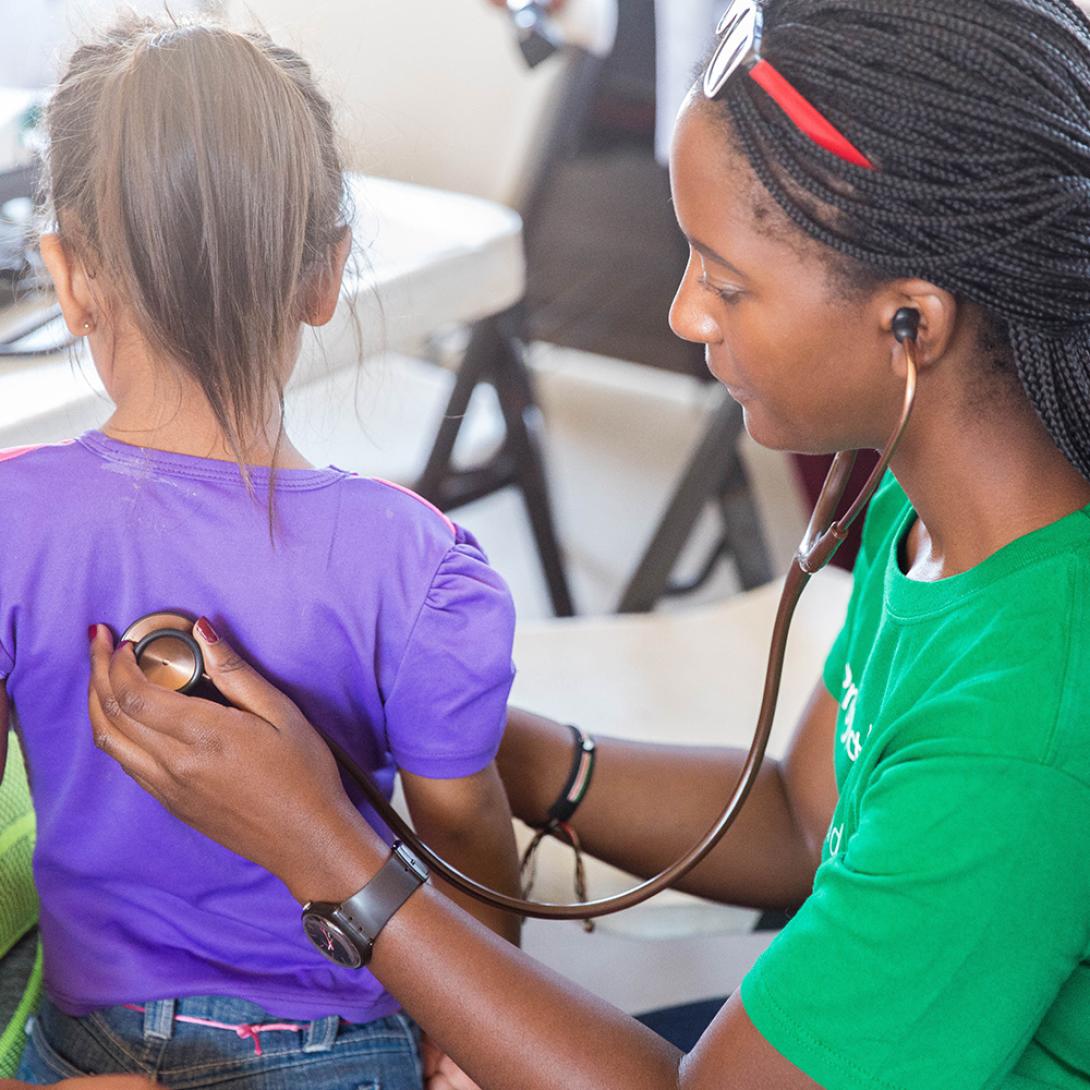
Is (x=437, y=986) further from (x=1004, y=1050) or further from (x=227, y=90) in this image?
(x=227, y=90)

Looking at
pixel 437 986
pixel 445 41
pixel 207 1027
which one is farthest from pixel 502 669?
pixel 445 41

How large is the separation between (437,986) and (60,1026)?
285 millimetres

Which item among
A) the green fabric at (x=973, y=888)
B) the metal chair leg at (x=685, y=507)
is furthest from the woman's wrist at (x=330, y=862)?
the metal chair leg at (x=685, y=507)

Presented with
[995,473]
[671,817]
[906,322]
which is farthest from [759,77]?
[671,817]

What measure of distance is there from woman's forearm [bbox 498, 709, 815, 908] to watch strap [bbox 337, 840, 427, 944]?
11.5 inches

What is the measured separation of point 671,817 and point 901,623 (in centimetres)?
33

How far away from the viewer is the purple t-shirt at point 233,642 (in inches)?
31.7

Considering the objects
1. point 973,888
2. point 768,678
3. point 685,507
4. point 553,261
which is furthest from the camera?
point 553,261

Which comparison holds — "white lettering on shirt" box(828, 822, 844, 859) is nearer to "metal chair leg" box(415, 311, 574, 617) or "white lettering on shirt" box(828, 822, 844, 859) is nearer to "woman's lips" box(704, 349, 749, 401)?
"woman's lips" box(704, 349, 749, 401)

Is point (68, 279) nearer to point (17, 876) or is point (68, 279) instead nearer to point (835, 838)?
point (17, 876)

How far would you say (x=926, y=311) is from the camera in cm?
74

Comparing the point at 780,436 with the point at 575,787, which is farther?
the point at 575,787

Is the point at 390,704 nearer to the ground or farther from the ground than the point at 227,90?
nearer to the ground

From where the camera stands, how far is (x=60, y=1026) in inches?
35.8
